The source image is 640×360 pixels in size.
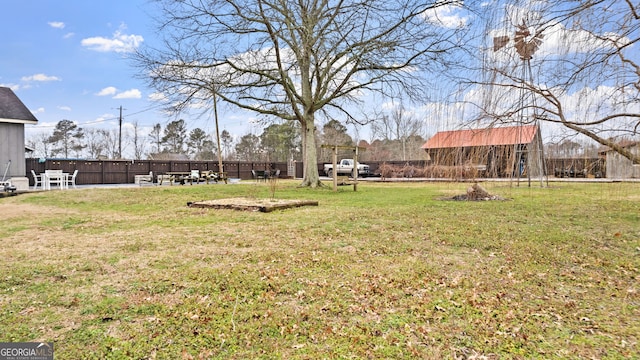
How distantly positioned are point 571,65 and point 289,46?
949 centimetres

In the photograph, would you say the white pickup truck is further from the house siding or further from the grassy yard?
the grassy yard

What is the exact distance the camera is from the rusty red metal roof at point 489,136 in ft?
13.8

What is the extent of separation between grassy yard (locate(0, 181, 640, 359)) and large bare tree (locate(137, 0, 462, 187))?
6833 mm

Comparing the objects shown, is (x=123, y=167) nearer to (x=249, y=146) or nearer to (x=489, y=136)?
(x=249, y=146)

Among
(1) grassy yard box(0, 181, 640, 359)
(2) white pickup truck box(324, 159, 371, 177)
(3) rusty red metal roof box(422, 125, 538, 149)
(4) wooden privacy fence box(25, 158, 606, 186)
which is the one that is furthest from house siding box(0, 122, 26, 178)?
(2) white pickup truck box(324, 159, 371, 177)

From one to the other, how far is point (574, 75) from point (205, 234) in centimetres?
451

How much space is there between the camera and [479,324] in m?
2.05

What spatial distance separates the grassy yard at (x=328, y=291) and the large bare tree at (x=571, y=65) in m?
1.36

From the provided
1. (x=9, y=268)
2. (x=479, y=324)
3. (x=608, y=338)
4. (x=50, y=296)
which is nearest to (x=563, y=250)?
(x=608, y=338)

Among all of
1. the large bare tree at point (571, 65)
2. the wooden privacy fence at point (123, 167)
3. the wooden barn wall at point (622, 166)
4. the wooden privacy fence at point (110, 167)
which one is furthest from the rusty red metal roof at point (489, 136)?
the wooden privacy fence at point (110, 167)

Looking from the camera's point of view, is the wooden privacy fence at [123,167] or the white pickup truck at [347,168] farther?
the white pickup truck at [347,168]

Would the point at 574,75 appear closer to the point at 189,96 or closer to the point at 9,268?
the point at 9,268

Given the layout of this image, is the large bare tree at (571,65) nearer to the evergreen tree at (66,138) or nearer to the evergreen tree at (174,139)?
the evergreen tree at (174,139)

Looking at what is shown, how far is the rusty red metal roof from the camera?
4.20m
